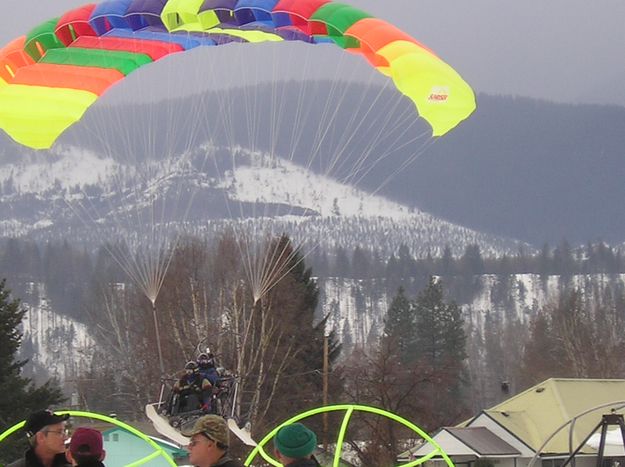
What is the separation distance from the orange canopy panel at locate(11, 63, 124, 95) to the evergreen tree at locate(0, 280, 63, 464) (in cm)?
958

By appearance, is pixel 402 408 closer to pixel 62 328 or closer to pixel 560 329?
pixel 560 329

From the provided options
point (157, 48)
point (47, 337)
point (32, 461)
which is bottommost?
point (47, 337)

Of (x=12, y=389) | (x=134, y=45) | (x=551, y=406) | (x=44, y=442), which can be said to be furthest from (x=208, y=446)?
(x=551, y=406)

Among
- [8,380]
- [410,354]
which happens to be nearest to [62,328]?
[410,354]

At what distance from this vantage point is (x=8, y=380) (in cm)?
2458

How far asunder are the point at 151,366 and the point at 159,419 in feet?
110

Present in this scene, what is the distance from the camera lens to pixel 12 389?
24391mm

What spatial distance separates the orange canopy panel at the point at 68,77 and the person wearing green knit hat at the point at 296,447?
34.7 feet

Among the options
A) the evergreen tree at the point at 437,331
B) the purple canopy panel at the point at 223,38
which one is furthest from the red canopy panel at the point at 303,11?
the evergreen tree at the point at 437,331

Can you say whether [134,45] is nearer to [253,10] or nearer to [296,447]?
[253,10]

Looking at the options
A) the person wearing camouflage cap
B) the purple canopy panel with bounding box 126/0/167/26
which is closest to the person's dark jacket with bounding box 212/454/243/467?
the person wearing camouflage cap

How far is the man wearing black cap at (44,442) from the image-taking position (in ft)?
19.4

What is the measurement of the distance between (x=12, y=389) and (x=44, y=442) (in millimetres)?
19190

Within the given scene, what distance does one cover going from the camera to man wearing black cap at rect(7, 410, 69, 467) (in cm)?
591
